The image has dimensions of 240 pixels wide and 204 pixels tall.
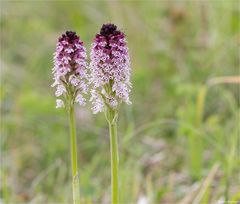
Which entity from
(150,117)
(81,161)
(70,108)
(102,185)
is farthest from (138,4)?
(70,108)

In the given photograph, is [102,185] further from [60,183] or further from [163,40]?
[163,40]

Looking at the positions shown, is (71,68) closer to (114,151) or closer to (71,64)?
(71,64)

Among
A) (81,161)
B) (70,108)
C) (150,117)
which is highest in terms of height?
(150,117)

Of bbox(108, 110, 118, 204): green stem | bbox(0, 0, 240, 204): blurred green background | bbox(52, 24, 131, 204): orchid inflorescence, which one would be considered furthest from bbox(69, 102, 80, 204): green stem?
bbox(0, 0, 240, 204): blurred green background

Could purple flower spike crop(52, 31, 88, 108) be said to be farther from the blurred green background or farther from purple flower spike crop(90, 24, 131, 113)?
the blurred green background

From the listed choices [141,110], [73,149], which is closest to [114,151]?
[73,149]

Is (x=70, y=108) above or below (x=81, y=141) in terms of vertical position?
below

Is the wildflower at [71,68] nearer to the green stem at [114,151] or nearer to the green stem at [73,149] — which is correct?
the green stem at [73,149]
